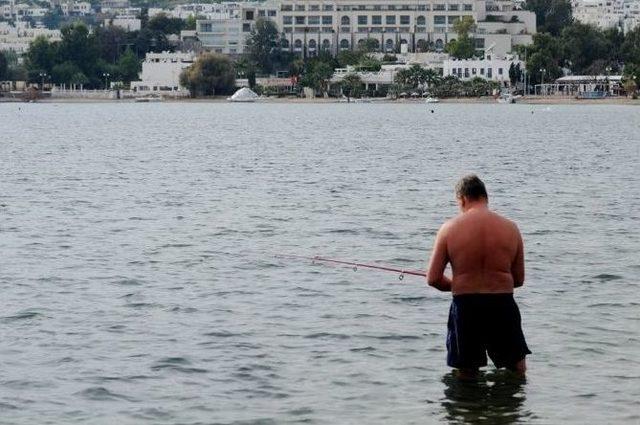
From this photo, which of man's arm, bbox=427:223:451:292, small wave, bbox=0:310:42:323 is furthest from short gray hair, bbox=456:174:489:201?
small wave, bbox=0:310:42:323

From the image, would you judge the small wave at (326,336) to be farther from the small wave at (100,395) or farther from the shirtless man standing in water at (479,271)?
the shirtless man standing in water at (479,271)

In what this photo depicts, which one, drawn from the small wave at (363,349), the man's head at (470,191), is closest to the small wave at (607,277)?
the small wave at (363,349)

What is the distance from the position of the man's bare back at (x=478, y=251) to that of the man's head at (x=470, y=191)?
34mm

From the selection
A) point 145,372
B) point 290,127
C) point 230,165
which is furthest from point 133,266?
point 290,127

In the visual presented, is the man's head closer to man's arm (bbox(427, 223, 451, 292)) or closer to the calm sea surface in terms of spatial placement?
man's arm (bbox(427, 223, 451, 292))

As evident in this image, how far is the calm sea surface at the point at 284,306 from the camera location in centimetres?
1764

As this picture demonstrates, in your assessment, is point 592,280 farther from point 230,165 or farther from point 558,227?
point 230,165

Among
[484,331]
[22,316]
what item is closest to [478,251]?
[484,331]

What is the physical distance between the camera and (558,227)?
120 ft

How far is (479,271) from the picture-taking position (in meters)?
16.2

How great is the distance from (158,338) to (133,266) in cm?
770

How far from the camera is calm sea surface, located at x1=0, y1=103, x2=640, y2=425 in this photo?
17641 mm

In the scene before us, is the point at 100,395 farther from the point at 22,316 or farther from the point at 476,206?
the point at 22,316

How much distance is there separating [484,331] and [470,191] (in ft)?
4.80
